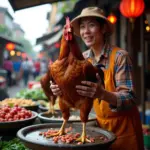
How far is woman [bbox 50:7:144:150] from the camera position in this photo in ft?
9.10

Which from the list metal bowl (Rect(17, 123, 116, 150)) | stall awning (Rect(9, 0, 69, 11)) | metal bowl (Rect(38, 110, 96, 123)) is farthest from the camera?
stall awning (Rect(9, 0, 69, 11))

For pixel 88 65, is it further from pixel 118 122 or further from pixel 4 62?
pixel 4 62

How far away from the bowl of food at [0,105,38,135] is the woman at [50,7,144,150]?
907 mm

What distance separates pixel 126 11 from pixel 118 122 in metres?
4.62

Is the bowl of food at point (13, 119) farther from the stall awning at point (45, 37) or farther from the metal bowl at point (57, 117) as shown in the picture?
the stall awning at point (45, 37)

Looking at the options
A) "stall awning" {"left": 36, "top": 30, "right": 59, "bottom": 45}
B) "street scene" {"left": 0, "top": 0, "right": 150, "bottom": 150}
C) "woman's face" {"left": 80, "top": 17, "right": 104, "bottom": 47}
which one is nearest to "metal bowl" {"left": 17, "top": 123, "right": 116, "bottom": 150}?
"street scene" {"left": 0, "top": 0, "right": 150, "bottom": 150}

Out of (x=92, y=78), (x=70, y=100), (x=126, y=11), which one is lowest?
(x=70, y=100)

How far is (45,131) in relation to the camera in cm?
277

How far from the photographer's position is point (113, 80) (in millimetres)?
Result: 2877

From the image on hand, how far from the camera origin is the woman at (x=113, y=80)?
9.10 ft

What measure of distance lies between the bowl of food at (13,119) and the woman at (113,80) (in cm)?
91

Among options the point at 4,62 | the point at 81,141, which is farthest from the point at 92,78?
the point at 4,62

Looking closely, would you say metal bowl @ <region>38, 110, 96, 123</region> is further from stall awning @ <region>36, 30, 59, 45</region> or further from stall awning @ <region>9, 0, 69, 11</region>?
stall awning @ <region>36, 30, 59, 45</region>

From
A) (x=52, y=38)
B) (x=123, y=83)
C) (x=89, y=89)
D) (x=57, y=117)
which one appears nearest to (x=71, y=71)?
(x=89, y=89)
